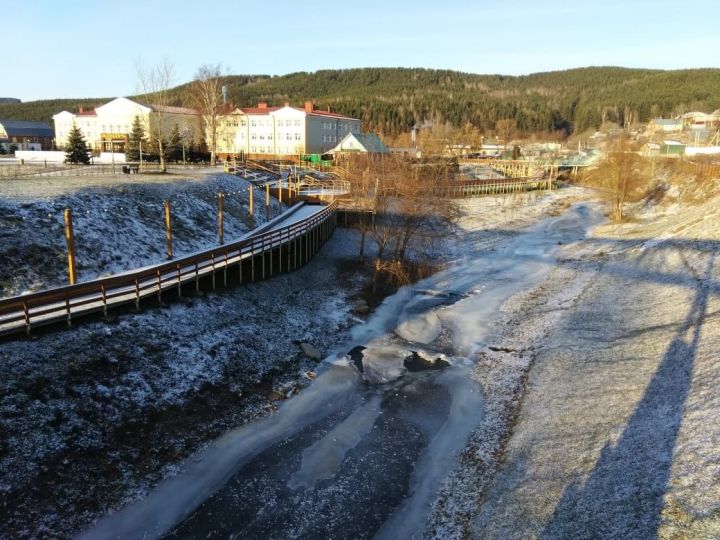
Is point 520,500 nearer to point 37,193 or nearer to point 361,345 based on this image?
point 361,345

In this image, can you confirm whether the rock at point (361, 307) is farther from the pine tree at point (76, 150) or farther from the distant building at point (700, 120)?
the distant building at point (700, 120)

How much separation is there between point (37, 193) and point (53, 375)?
14970 mm

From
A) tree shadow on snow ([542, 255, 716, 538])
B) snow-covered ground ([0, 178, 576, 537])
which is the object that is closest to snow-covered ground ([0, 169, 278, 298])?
snow-covered ground ([0, 178, 576, 537])

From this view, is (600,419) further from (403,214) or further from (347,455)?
(403,214)

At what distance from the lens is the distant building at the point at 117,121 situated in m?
71.8

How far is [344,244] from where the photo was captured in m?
37.7

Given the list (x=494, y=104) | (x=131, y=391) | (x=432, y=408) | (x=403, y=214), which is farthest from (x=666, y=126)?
(x=131, y=391)

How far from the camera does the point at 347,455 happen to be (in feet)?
45.3

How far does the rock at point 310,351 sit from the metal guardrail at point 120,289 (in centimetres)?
527

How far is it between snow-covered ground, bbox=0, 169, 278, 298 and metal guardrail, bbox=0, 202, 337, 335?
2.20 metres

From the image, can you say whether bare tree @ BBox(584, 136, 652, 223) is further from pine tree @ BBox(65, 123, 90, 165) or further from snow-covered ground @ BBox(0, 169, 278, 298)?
pine tree @ BBox(65, 123, 90, 165)

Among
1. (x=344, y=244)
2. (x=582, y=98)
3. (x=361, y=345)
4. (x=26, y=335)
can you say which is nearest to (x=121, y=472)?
(x=26, y=335)

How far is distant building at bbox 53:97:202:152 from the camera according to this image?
2827 inches

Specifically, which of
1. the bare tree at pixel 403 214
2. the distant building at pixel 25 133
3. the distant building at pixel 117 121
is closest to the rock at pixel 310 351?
the bare tree at pixel 403 214
